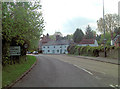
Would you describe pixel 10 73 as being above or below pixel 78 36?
below

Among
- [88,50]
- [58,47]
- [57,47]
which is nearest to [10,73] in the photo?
[88,50]

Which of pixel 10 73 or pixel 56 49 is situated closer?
pixel 10 73

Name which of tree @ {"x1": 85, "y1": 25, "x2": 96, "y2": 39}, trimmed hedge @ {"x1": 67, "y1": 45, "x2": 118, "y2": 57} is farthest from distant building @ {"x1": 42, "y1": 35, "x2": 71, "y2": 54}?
trimmed hedge @ {"x1": 67, "y1": 45, "x2": 118, "y2": 57}

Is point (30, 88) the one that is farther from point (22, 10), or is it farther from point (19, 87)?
point (22, 10)

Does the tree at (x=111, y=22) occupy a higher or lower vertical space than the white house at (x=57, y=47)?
higher

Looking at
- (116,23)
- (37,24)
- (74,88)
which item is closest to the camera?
(74,88)

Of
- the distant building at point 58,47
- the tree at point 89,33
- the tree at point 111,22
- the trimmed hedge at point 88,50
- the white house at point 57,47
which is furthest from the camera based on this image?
the tree at point 89,33

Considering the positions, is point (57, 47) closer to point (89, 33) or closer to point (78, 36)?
point (78, 36)

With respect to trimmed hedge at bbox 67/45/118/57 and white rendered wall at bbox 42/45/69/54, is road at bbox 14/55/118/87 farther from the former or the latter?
white rendered wall at bbox 42/45/69/54

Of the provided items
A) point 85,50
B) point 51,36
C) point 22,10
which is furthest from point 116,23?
point 51,36

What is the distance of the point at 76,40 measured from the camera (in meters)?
86.4

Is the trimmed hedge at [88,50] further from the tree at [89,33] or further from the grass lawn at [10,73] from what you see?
the tree at [89,33]

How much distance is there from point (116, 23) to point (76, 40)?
42.8 meters

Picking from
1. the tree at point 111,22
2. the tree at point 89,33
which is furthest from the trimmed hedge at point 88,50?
the tree at point 89,33
